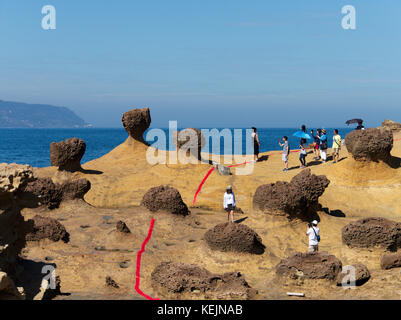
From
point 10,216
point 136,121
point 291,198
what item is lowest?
point 291,198

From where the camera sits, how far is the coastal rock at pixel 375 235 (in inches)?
440

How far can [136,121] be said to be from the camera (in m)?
20.6

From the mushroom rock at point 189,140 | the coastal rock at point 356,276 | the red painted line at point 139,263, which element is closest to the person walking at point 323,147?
the mushroom rock at point 189,140

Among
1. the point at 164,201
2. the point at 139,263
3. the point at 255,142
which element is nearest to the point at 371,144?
the point at 255,142

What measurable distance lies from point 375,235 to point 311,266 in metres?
2.42

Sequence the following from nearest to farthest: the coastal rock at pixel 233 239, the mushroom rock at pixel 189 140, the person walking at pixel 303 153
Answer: the coastal rock at pixel 233 239 → the mushroom rock at pixel 189 140 → the person walking at pixel 303 153

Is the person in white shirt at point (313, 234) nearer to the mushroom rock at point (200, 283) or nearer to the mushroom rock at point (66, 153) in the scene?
the mushroom rock at point (200, 283)

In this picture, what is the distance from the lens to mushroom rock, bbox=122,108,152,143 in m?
20.7

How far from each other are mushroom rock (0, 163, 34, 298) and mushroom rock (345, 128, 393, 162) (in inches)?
512

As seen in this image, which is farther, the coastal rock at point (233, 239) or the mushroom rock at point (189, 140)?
the mushroom rock at point (189, 140)

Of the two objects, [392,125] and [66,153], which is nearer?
[66,153]

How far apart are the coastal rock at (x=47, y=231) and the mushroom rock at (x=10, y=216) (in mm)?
3426

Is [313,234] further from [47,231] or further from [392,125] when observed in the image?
[392,125]

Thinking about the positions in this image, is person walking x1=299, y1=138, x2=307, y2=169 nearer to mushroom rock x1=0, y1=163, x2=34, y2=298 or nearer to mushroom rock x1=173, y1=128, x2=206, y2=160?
mushroom rock x1=173, y1=128, x2=206, y2=160
